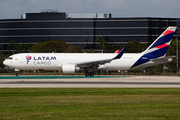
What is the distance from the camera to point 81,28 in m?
139

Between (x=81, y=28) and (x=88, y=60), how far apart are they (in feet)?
297

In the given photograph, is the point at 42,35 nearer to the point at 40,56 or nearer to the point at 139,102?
the point at 40,56

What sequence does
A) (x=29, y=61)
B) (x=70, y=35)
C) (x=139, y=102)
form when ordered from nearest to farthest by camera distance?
(x=139, y=102) < (x=29, y=61) < (x=70, y=35)

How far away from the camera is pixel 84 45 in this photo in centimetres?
14150

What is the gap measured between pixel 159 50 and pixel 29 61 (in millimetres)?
20906

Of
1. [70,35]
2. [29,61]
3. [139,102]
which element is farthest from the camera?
[70,35]

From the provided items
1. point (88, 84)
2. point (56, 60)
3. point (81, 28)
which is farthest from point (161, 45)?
point (81, 28)

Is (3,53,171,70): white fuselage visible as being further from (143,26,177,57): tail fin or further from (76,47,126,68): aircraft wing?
(143,26,177,57): tail fin

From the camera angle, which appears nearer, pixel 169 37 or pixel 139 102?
pixel 139 102

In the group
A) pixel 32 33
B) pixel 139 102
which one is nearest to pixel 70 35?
pixel 32 33

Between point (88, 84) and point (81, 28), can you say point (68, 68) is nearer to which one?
point (88, 84)

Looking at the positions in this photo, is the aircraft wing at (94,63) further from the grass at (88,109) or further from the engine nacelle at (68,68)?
the grass at (88,109)

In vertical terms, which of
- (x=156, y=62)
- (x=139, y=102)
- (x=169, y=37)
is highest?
(x=169, y=37)

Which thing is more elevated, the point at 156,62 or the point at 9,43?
the point at 9,43
